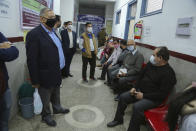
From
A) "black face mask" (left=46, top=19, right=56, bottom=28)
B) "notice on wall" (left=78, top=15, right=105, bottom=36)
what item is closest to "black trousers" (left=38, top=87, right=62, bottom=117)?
"black face mask" (left=46, top=19, right=56, bottom=28)

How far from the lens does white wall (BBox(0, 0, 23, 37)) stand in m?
1.65

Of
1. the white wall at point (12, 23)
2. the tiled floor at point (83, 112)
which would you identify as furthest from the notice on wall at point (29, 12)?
the tiled floor at point (83, 112)

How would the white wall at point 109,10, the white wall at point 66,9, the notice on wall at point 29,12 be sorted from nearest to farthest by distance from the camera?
the notice on wall at point 29,12, the white wall at point 66,9, the white wall at point 109,10

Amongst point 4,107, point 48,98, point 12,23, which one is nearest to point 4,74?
point 4,107

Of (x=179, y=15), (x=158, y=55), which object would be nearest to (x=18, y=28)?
(x=158, y=55)

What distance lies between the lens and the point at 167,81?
67.2 inches

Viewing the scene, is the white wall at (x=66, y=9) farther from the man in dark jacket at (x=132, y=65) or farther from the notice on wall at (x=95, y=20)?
the man in dark jacket at (x=132, y=65)

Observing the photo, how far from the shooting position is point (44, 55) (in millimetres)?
1631

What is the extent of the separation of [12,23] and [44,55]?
688 mm

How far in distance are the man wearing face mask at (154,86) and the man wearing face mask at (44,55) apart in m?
1.05

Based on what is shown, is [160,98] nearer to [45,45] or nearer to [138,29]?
[45,45]

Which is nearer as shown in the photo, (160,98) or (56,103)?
(160,98)

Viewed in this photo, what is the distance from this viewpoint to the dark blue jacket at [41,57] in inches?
62.1

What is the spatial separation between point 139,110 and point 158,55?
737mm
